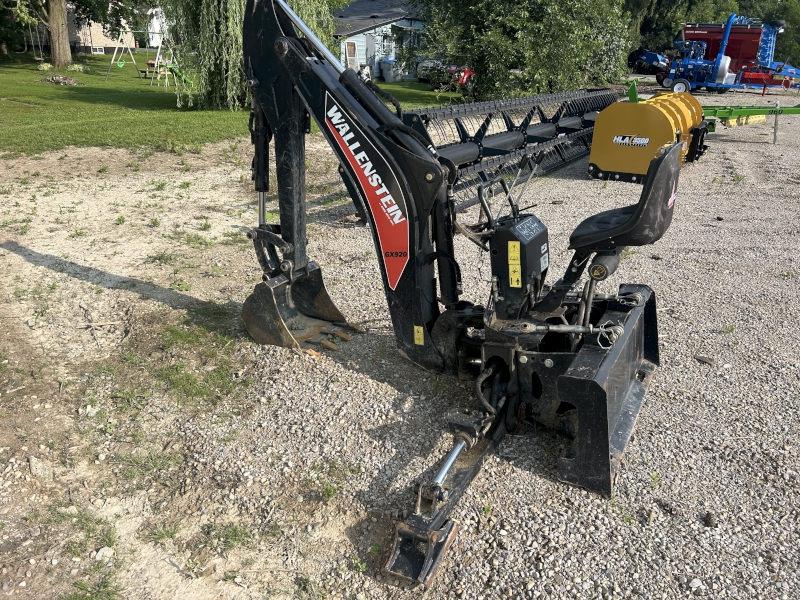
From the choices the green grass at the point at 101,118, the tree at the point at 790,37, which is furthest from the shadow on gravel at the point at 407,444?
the tree at the point at 790,37

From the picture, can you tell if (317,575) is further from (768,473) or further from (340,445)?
(768,473)

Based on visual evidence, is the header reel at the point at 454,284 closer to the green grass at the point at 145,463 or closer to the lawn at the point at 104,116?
the green grass at the point at 145,463

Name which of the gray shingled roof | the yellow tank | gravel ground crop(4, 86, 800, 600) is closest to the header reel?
gravel ground crop(4, 86, 800, 600)

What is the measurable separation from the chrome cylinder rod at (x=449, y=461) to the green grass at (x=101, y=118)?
903 centimetres

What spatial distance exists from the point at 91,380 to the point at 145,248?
2765 millimetres

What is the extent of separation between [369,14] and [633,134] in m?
27.5

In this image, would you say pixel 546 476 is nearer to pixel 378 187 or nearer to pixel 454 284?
pixel 454 284

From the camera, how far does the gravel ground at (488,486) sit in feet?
9.14

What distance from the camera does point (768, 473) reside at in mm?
3395

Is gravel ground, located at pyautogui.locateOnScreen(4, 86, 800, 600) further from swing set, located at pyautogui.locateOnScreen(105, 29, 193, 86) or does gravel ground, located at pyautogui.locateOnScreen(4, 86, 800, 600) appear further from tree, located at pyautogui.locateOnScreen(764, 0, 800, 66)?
tree, located at pyautogui.locateOnScreen(764, 0, 800, 66)

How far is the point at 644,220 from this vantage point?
3043mm

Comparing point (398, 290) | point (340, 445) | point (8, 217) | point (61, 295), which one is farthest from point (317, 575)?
point (8, 217)

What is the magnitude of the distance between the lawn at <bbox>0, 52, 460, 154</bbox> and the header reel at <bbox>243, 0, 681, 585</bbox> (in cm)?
744

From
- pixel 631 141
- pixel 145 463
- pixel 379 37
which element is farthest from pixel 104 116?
pixel 379 37
